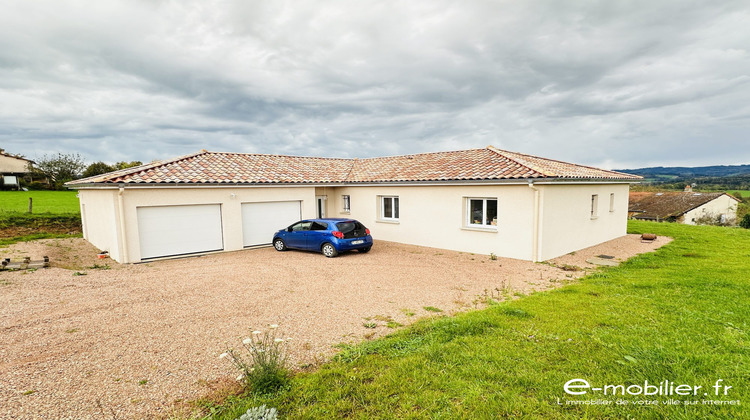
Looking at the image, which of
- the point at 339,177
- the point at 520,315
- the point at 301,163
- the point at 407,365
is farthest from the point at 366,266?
the point at 301,163

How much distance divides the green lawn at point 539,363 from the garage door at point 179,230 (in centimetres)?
1056

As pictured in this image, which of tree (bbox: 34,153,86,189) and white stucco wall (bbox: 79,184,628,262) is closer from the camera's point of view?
white stucco wall (bbox: 79,184,628,262)

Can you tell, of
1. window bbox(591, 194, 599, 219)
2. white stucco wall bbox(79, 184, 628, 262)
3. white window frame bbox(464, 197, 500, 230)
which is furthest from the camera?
window bbox(591, 194, 599, 219)

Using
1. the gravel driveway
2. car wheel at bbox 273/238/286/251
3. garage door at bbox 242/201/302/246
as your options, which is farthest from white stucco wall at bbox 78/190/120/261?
car wheel at bbox 273/238/286/251

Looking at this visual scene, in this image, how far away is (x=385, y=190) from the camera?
17.5 metres

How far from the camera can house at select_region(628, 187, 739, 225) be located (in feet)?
119

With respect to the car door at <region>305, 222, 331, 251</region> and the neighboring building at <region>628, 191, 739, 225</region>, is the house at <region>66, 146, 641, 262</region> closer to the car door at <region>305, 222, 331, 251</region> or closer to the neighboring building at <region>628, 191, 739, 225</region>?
the car door at <region>305, 222, 331, 251</region>

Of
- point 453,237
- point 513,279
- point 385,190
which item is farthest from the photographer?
point 385,190

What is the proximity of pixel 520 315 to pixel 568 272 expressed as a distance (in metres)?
5.48

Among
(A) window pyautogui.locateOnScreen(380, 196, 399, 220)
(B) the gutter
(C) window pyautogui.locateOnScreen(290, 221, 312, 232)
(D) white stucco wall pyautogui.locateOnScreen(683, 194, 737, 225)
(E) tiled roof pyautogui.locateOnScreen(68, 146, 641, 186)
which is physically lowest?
(D) white stucco wall pyautogui.locateOnScreen(683, 194, 737, 225)

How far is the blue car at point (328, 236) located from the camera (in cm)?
1350

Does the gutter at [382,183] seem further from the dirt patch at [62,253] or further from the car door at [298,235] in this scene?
the dirt patch at [62,253]

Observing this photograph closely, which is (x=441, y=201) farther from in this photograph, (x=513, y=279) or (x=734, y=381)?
(x=734, y=381)

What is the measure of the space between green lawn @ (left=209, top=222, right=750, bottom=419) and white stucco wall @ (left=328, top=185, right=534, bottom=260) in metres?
5.34
